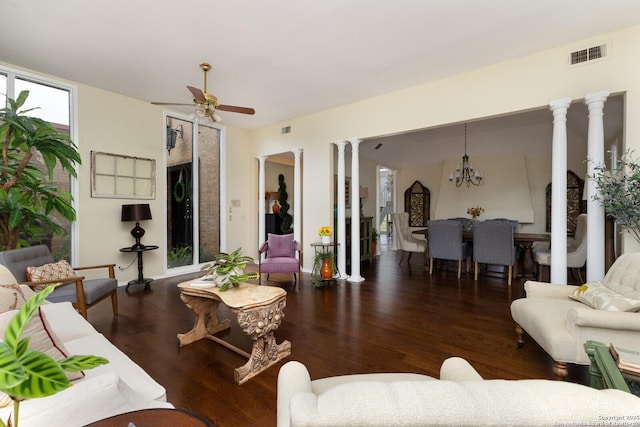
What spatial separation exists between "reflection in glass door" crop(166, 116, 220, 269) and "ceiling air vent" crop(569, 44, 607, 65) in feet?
18.9

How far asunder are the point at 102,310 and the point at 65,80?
129 inches

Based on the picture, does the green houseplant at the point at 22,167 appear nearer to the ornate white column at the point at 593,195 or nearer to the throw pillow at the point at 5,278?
the throw pillow at the point at 5,278

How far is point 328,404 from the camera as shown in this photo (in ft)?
1.99

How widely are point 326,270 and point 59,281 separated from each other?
Answer: 3219 mm

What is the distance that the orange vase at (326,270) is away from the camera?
15.1 ft

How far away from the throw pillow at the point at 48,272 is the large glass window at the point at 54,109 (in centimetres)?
130

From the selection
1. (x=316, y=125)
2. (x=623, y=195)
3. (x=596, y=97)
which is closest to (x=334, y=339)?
(x=623, y=195)

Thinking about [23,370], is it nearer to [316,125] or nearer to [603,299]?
[603,299]

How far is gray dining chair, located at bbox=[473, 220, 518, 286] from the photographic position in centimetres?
445

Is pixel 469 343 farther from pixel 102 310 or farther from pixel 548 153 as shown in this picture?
pixel 548 153

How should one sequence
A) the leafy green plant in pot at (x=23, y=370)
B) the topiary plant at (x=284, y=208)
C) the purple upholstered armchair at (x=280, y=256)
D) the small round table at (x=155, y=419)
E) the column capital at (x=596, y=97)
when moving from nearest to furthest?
the leafy green plant in pot at (x=23, y=370), the small round table at (x=155, y=419), the column capital at (x=596, y=97), the purple upholstered armchair at (x=280, y=256), the topiary plant at (x=284, y=208)

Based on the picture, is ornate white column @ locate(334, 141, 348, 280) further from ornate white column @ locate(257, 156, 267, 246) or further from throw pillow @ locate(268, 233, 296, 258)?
ornate white column @ locate(257, 156, 267, 246)

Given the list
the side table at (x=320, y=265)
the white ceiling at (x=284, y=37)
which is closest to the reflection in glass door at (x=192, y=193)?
the white ceiling at (x=284, y=37)

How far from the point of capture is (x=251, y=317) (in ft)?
6.97
